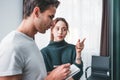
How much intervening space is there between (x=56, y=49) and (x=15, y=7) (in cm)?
119

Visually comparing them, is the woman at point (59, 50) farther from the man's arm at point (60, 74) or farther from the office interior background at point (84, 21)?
the man's arm at point (60, 74)

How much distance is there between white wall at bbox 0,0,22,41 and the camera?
113 inches

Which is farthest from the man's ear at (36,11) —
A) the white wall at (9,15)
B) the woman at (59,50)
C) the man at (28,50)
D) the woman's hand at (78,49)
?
the white wall at (9,15)

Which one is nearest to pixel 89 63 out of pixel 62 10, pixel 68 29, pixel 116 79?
pixel 68 29

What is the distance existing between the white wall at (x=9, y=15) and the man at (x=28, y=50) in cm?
219

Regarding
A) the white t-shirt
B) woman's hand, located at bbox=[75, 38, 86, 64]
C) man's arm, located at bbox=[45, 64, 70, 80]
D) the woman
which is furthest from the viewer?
woman's hand, located at bbox=[75, 38, 86, 64]

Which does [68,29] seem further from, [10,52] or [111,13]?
[111,13]

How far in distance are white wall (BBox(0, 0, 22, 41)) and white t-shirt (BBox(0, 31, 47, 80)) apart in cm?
226

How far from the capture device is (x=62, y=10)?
2.77m

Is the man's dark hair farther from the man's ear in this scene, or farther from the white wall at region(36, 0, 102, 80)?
the white wall at region(36, 0, 102, 80)

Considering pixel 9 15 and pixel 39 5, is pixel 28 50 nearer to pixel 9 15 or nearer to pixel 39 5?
pixel 39 5

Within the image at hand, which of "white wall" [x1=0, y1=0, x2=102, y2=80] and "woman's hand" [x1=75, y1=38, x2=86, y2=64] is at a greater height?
"white wall" [x1=0, y1=0, x2=102, y2=80]

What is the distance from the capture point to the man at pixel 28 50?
2.07 feet

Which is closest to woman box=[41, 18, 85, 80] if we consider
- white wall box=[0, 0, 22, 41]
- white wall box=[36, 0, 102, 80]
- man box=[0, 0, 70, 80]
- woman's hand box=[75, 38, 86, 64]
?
woman's hand box=[75, 38, 86, 64]
